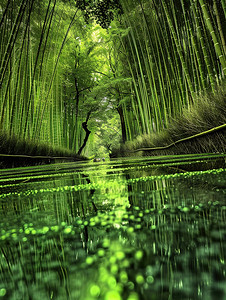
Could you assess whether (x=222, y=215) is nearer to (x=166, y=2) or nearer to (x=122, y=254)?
(x=122, y=254)

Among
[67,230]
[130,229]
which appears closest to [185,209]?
[130,229]

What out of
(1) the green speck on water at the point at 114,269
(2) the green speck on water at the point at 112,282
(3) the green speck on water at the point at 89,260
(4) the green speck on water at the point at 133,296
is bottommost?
(4) the green speck on water at the point at 133,296

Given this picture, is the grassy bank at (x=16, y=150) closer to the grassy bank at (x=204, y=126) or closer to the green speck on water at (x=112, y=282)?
the grassy bank at (x=204, y=126)

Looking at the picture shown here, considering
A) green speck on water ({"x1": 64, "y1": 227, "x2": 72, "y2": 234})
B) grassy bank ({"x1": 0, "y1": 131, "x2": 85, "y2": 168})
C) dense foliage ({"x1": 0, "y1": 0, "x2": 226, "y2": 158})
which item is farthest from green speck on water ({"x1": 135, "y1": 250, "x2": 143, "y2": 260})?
grassy bank ({"x1": 0, "y1": 131, "x2": 85, "y2": 168})

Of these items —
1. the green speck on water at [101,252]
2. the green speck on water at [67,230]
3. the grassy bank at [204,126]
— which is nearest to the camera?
the green speck on water at [101,252]

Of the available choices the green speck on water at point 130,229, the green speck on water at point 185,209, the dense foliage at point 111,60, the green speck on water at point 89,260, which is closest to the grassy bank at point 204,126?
the dense foliage at point 111,60

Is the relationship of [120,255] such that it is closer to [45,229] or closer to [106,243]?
[106,243]

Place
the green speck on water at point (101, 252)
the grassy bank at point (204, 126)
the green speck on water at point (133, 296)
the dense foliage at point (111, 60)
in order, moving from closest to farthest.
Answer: the green speck on water at point (133, 296) < the green speck on water at point (101, 252) < the grassy bank at point (204, 126) < the dense foliage at point (111, 60)

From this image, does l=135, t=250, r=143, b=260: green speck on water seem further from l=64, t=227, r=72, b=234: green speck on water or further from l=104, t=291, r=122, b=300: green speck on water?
l=64, t=227, r=72, b=234: green speck on water

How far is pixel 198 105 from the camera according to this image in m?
2.50

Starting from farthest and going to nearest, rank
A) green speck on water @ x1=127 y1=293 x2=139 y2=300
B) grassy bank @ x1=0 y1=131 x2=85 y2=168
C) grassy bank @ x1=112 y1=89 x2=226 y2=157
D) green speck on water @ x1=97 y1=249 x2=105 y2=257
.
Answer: grassy bank @ x1=0 y1=131 x2=85 y2=168, grassy bank @ x1=112 y1=89 x2=226 y2=157, green speck on water @ x1=97 y1=249 x2=105 y2=257, green speck on water @ x1=127 y1=293 x2=139 y2=300

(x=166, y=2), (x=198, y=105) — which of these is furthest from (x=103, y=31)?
(x=198, y=105)

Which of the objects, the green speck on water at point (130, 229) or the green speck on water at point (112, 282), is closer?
the green speck on water at point (112, 282)

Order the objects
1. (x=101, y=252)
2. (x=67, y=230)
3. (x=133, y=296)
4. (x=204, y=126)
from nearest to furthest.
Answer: (x=133, y=296) → (x=101, y=252) → (x=67, y=230) → (x=204, y=126)
